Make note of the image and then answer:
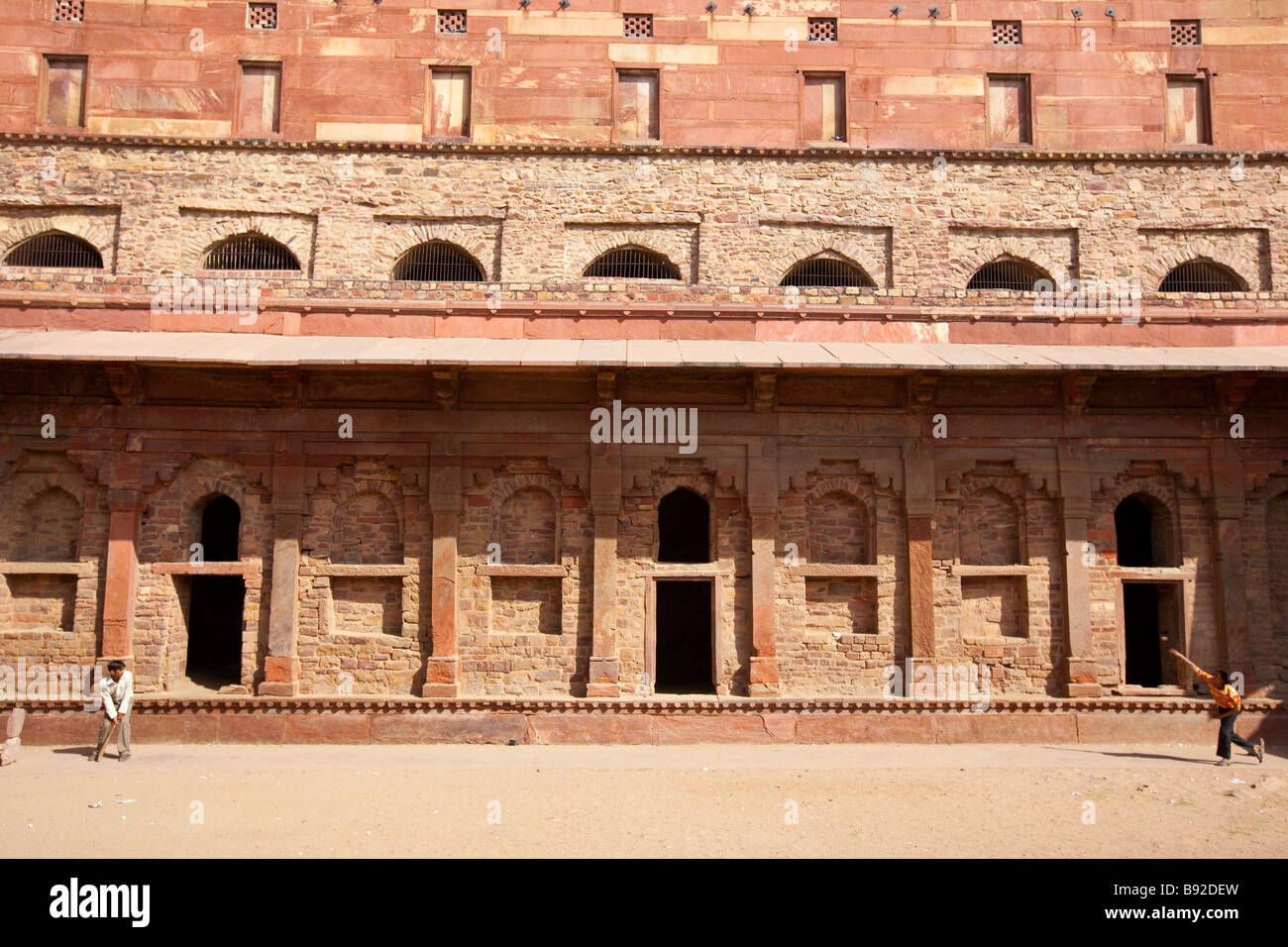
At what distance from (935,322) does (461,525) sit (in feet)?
22.4

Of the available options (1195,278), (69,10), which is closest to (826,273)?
(1195,278)

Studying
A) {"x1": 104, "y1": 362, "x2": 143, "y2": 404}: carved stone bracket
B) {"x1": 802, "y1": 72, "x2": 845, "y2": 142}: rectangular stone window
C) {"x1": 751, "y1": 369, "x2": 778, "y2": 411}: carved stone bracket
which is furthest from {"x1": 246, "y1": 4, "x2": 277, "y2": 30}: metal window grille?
{"x1": 751, "y1": 369, "x2": 778, "y2": 411}: carved stone bracket

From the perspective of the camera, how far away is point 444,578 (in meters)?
11.6

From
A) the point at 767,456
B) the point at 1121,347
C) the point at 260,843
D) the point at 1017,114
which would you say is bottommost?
the point at 260,843

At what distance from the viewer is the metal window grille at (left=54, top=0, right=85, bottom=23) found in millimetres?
17359

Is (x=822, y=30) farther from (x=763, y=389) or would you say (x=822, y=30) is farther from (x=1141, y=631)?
(x=1141, y=631)

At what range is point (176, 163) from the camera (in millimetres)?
16938

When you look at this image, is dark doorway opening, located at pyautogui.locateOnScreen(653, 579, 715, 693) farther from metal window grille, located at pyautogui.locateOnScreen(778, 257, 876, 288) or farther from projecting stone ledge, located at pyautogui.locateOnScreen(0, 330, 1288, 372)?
metal window grille, located at pyautogui.locateOnScreen(778, 257, 876, 288)

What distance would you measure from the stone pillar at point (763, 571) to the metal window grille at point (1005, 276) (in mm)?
8344

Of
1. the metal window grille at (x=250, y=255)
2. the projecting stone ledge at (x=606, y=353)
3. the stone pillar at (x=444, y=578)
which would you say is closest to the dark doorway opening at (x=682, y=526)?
the projecting stone ledge at (x=606, y=353)

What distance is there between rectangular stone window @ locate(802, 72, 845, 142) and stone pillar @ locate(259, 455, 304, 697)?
11608mm

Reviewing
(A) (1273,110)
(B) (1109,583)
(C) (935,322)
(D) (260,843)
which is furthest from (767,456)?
(A) (1273,110)

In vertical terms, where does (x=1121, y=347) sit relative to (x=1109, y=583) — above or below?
above

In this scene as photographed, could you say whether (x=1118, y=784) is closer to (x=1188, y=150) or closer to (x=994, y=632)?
(x=994, y=632)
